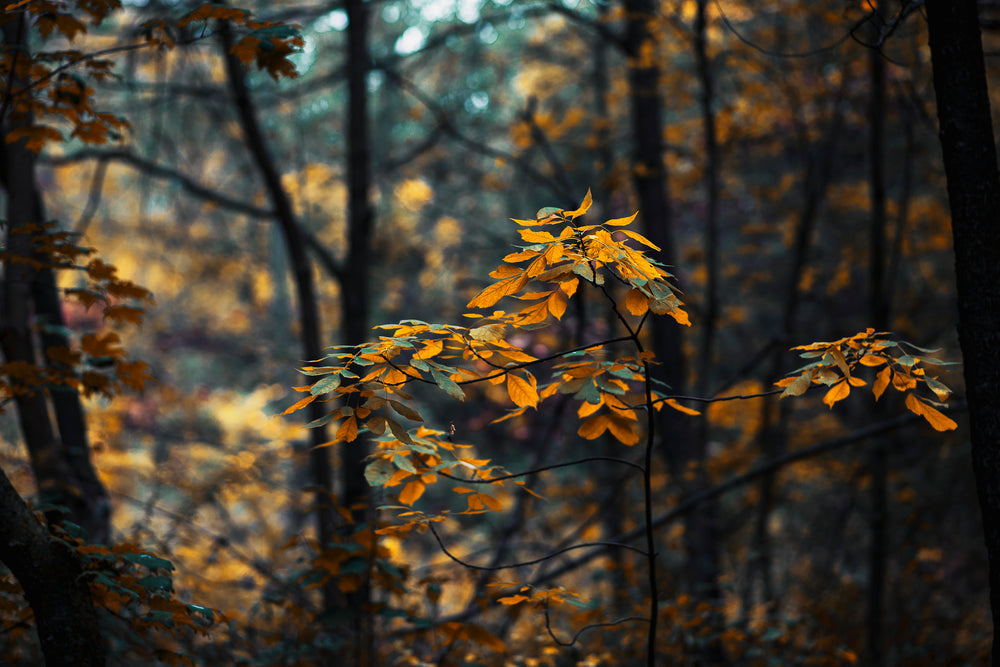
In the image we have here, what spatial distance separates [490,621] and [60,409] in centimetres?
394

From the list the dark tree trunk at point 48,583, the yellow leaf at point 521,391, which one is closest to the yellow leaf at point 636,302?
the yellow leaf at point 521,391

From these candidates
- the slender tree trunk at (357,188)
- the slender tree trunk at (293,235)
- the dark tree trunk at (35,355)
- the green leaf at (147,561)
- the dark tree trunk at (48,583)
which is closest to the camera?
the dark tree trunk at (48,583)

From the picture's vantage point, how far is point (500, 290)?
5.41 feet

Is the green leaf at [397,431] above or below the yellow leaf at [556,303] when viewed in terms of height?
below

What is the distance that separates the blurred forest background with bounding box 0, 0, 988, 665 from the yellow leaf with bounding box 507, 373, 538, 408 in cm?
69

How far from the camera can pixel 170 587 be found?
200 cm

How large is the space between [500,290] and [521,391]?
256 millimetres

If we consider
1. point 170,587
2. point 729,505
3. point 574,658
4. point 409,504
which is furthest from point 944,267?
point 170,587

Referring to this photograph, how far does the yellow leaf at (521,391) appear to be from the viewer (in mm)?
1687

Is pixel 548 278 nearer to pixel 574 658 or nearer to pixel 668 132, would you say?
pixel 574 658

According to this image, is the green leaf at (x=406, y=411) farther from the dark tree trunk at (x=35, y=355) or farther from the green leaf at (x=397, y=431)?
the dark tree trunk at (x=35, y=355)

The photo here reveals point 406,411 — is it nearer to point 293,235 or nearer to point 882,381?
point 882,381

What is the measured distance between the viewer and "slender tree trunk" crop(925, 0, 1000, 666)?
71.9 inches

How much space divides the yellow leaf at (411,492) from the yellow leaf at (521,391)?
493mm
